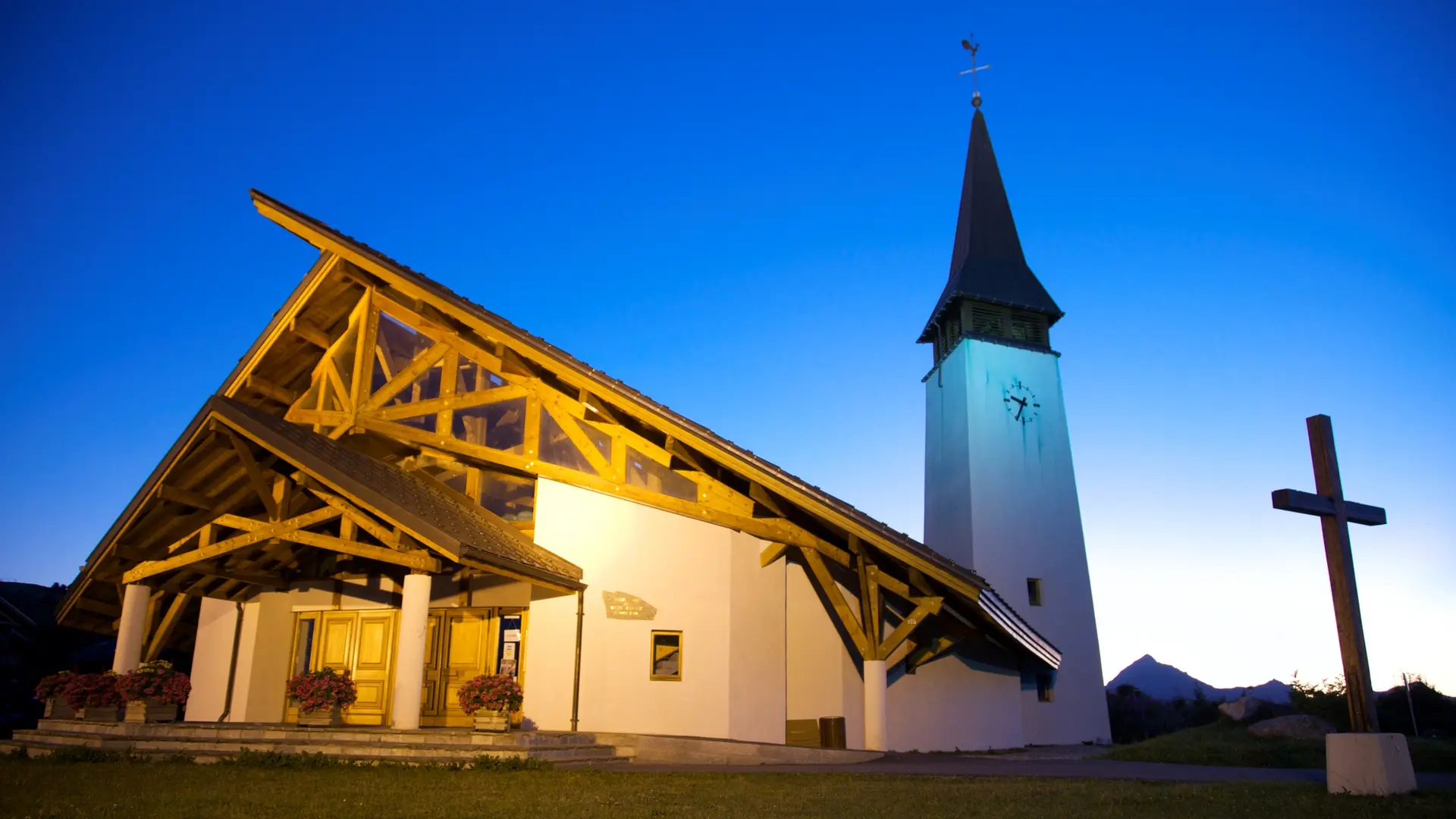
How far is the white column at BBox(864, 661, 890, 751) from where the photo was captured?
46.3 feet

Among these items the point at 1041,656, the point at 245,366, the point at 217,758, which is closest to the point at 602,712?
the point at 217,758

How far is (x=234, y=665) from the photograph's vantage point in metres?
14.9

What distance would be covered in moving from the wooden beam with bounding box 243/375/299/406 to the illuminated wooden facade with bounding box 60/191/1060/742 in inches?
3.2

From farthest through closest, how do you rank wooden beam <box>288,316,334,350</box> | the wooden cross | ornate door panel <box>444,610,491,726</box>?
1. wooden beam <box>288,316,334,350</box>
2. ornate door panel <box>444,610,491,726</box>
3. the wooden cross

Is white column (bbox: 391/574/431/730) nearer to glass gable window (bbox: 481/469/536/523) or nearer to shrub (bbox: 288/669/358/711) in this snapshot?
shrub (bbox: 288/669/358/711)

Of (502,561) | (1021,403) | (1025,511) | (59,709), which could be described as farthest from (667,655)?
(1021,403)

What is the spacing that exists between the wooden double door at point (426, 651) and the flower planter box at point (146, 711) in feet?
5.59

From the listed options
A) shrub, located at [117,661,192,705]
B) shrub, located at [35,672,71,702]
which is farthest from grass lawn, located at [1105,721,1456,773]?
shrub, located at [35,672,71,702]

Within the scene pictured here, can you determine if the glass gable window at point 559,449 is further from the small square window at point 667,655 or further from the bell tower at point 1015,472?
the bell tower at point 1015,472

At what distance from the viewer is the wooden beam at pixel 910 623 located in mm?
13758

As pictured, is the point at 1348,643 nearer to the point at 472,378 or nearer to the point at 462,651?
the point at 462,651

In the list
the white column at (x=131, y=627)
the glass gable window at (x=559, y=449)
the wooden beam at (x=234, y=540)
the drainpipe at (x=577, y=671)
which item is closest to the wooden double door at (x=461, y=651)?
the drainpipe at (x=577, y=671)

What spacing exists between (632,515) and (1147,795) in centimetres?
783

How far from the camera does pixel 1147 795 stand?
787 cm
